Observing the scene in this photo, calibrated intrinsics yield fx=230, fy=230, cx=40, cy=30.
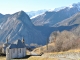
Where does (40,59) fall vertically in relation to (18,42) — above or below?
below

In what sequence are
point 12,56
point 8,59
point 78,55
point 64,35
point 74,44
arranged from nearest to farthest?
point 78,55 → point 8,59 → point 12,56 → point 74,44 → point 64,35

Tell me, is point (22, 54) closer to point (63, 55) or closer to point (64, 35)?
point (63, 55)

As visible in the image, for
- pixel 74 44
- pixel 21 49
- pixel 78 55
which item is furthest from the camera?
pixel 74 44

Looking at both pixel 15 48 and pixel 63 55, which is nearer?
pixel 63 55

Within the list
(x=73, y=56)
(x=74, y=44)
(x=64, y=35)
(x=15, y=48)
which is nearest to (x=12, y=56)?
(x=15, y=48)

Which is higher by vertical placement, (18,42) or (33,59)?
(18,42)

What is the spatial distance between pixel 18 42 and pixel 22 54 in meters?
8.29

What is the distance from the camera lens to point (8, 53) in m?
95.5

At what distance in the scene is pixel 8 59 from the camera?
9206cm

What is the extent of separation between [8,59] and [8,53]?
13.2ft

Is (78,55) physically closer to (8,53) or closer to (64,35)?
(8,53)

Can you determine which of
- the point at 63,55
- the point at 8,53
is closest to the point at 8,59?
the point at 8,53

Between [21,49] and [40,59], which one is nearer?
[40,59]

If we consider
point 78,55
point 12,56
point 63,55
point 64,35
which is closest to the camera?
point 78,55
